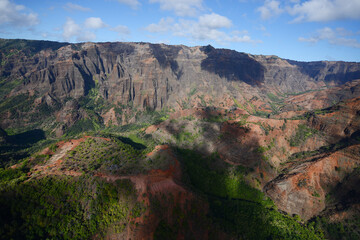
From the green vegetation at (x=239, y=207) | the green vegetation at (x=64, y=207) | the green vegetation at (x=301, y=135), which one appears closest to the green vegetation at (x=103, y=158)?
the green vegetation at (x=64, y=207)

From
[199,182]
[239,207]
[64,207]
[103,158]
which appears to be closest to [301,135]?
[239,207]

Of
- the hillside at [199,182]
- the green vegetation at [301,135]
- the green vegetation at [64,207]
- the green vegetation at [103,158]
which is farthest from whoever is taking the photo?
the green vegetation at [301,135]

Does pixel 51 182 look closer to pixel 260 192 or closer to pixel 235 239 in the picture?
pixel 235 239

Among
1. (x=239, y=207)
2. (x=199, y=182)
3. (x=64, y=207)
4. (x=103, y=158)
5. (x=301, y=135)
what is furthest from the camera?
(x=301, y=135)

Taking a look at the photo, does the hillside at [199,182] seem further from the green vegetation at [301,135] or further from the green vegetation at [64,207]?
the green vegetation at [301,135]

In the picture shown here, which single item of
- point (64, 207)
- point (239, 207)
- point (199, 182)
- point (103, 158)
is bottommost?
point (239, 207)

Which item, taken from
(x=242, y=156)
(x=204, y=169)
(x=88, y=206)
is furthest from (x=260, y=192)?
(x=88, y=206)

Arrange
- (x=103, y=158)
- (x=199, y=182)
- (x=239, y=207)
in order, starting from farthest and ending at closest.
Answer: (x=199, y=182), (x=239, y=207), (x=103, y=158)

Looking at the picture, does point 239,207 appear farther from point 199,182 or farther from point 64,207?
point 64,207

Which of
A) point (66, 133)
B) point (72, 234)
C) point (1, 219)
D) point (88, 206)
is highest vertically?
point (1, 219)
